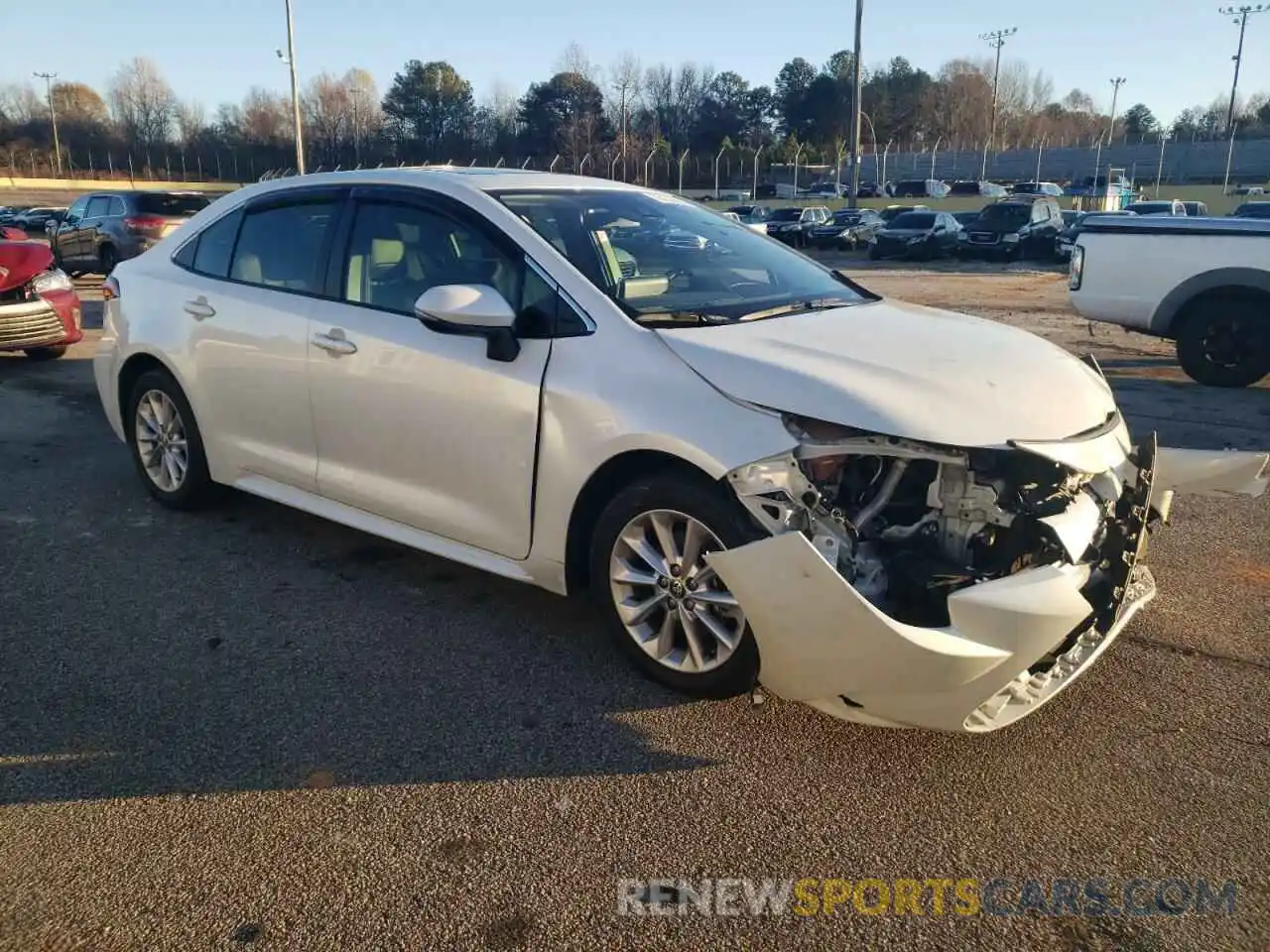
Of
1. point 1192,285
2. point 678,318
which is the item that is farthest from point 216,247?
point 1192,285

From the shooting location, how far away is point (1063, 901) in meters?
2.56

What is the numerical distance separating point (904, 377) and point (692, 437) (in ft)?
2.21

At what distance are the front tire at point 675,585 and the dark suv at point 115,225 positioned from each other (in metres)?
16.2

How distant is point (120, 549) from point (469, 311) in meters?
2.49

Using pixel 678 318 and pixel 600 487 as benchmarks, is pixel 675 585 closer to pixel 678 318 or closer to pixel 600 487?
pixel 600 487

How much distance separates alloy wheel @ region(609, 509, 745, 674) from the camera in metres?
3.31

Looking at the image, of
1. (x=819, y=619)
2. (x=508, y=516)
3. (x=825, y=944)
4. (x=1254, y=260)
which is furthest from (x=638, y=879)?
(x=1254, y=260)

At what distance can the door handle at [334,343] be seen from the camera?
13.8 ft

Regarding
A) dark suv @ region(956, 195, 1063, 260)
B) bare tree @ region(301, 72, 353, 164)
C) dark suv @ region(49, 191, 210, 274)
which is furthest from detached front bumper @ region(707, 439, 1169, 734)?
bare tree @ region(301, 72, 353, 164)

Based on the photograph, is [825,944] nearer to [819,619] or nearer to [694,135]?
[819,619]

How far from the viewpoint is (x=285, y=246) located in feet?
15.5

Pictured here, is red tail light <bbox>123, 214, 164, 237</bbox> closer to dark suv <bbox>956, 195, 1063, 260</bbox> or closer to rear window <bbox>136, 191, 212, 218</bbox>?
rear window <bbox>136, 191, 212, 218</bbox>

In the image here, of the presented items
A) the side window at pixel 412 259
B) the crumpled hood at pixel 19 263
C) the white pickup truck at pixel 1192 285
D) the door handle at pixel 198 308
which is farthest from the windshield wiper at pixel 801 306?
the crumpled hood at pixel 19 263

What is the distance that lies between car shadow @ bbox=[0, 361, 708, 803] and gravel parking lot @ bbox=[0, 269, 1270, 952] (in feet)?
0.04
